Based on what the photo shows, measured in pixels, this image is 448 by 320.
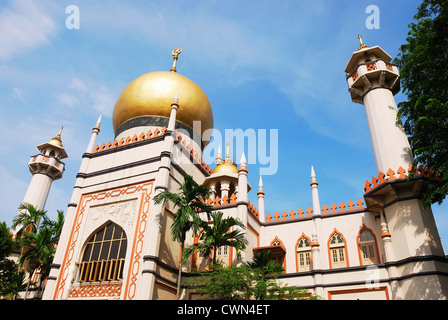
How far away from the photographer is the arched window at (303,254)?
16.3 m

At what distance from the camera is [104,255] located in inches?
599

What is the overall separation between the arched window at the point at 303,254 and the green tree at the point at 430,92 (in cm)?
583

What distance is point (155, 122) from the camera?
20.2 m

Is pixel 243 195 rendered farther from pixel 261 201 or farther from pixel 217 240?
pixel 217 240

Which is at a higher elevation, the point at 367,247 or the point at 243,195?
the point at 243,195

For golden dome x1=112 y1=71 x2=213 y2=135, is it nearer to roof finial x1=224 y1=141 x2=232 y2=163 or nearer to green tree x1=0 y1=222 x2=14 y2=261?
roof finial x1=224 y1=141 x2=232 y2=163

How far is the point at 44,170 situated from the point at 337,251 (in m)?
24.6

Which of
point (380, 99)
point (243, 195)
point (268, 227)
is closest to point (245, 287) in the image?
point (243, 195)

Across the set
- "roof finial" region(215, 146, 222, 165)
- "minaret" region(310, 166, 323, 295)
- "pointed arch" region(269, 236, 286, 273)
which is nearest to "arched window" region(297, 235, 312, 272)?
"minaret" region(310, 166, 323, 295)

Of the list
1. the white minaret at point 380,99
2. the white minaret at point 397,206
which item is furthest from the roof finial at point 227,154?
the white minaret at point 397,206

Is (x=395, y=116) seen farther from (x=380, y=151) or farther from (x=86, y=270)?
(x=86, y=270)

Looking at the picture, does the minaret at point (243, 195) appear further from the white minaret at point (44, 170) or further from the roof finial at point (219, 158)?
the white minaret at point (44, 170)

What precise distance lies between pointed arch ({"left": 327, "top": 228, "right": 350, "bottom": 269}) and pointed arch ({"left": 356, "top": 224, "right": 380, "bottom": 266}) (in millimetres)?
630
